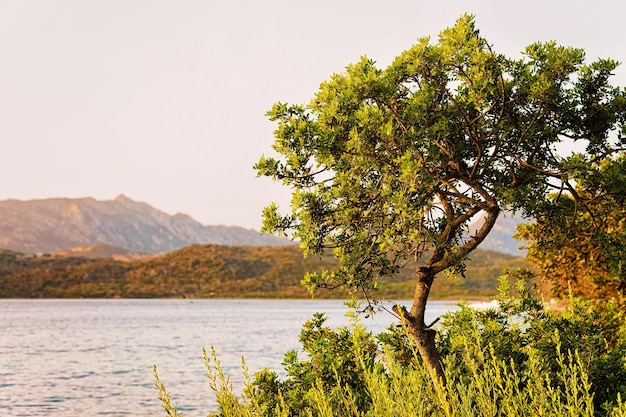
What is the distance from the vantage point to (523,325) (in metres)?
9.54

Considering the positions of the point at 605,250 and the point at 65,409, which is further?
the point at 65,409

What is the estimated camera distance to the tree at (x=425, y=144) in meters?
8.33

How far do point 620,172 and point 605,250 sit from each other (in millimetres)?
1112

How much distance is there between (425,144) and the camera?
867cm

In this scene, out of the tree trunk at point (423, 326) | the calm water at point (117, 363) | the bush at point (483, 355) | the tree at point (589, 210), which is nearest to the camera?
the bush at point (483, 355)

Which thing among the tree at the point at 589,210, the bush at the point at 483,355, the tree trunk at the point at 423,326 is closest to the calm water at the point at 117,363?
the bush at the point at 483,355

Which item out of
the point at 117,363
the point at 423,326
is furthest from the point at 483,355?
the point at 117,363

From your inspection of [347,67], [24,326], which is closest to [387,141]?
[347,67]

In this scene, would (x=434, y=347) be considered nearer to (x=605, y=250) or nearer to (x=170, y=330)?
(x=605, y=250)

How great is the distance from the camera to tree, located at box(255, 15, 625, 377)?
8.33 m

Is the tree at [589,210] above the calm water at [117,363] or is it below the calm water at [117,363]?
above

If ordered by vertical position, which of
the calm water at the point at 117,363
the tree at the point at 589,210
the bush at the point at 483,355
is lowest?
the calm water at the point at 117,363

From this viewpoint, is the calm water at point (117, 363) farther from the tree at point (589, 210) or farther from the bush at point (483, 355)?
the tree at point (589, 210)

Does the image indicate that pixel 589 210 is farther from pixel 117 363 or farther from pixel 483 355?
pixel 117 363
